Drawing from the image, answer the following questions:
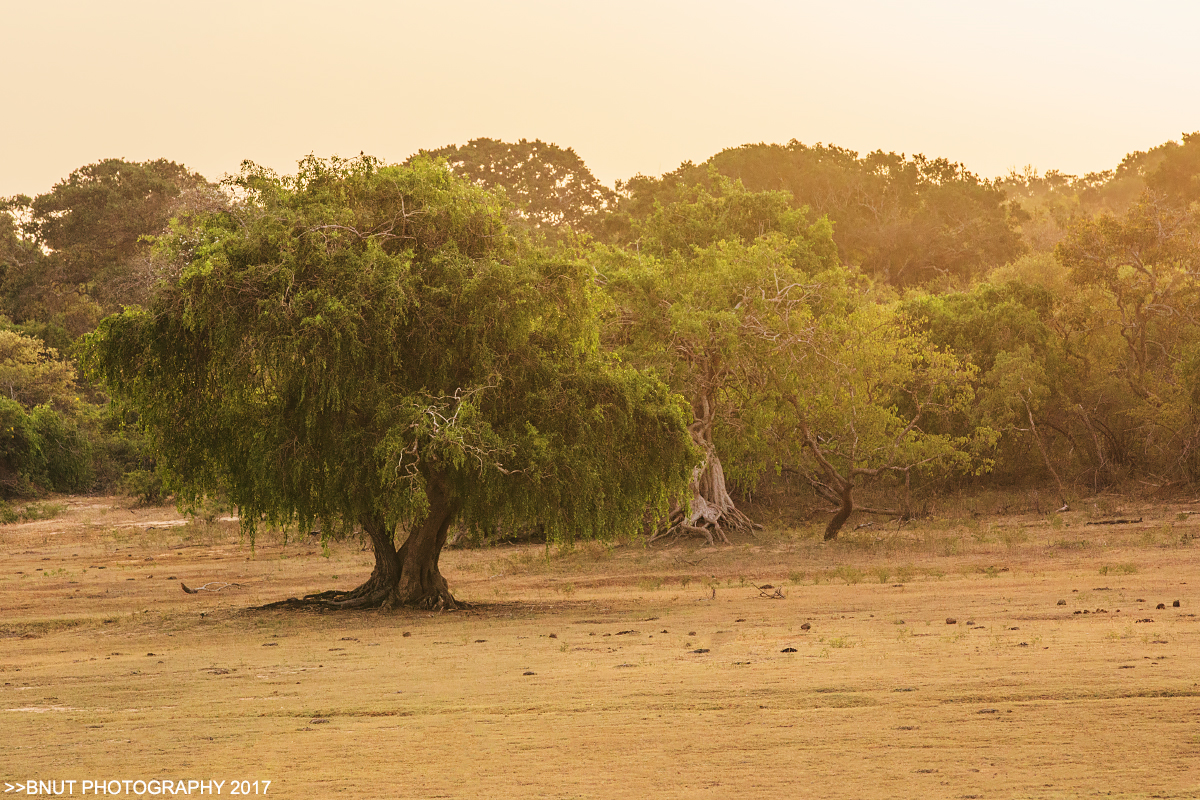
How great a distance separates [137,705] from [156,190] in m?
65.2

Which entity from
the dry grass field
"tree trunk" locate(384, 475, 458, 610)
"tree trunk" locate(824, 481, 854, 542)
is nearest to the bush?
the dry grass field

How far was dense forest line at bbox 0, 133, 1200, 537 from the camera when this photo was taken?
27.0m

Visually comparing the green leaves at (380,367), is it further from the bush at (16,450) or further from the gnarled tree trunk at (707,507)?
the bush at (16,450)

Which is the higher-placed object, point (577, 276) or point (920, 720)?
point (577, 276)

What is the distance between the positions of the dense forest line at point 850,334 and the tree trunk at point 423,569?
11.9ft

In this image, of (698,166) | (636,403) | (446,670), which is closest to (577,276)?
(636,403)

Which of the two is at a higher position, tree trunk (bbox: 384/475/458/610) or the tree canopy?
the tree canopy

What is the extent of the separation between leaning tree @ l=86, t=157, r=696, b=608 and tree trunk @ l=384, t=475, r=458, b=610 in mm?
96

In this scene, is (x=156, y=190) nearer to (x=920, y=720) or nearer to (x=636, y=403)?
(x=636, y=403)

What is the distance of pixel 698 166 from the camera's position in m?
62.3

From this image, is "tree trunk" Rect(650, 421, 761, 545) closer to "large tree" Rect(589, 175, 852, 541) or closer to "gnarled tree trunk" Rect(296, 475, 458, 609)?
"large tree" Rect(589, 175, 852, 541)

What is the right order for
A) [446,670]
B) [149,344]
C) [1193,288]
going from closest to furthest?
1. [446,670]
2. [149,344]
3. [1193,288]

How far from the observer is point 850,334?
3041cm

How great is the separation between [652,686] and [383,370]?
25.8ft
